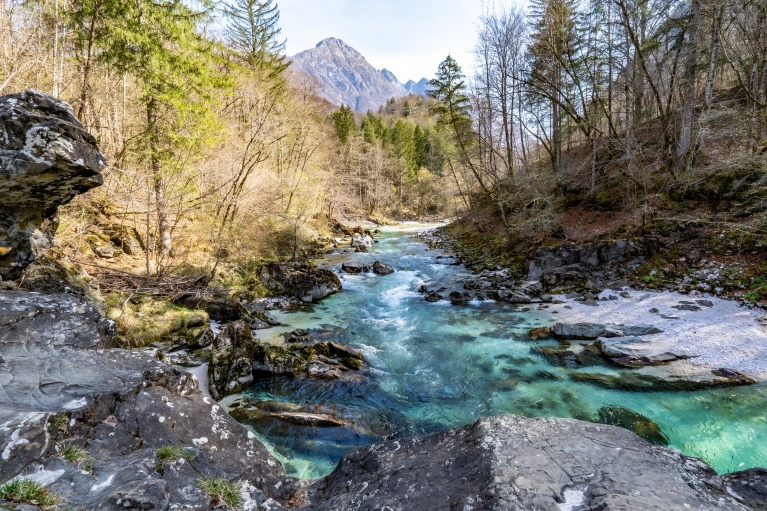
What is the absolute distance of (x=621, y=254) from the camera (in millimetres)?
11242

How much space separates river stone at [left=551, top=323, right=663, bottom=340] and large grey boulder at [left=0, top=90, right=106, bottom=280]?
956 centimetres

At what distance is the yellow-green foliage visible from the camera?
7109 millimetres

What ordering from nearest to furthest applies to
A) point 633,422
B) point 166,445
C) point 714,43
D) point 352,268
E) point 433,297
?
point 166,445 → point 633,422 → point 714,43 → point 433,297 → point 352,268

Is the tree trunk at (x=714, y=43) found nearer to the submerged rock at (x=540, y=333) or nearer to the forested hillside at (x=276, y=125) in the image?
the forested hillside at (x=276, y=125)

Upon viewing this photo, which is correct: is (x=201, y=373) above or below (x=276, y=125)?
below

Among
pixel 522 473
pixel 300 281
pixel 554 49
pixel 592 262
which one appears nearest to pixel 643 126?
pixel 554 49

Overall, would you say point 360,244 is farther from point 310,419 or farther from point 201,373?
point 310,419

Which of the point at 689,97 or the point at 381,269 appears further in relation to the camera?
the point at 381,269

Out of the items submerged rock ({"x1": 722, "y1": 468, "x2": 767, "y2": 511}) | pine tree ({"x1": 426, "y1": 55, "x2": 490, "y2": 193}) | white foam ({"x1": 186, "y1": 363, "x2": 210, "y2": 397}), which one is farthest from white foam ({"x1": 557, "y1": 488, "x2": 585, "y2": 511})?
pine tree ({"x1": 426, "y1": 55, "x2": 490, "y2": 193})

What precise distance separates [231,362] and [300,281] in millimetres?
5867

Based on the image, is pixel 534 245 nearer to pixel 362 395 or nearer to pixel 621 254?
pixel 621 254

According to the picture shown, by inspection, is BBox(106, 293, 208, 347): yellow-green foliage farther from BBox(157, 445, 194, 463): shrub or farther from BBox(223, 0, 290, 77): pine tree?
BBox(223, 0, 290, 77): pine tree

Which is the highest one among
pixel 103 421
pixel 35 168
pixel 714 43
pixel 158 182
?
pixel 714 43

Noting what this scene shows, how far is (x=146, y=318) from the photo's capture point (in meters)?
7.73
